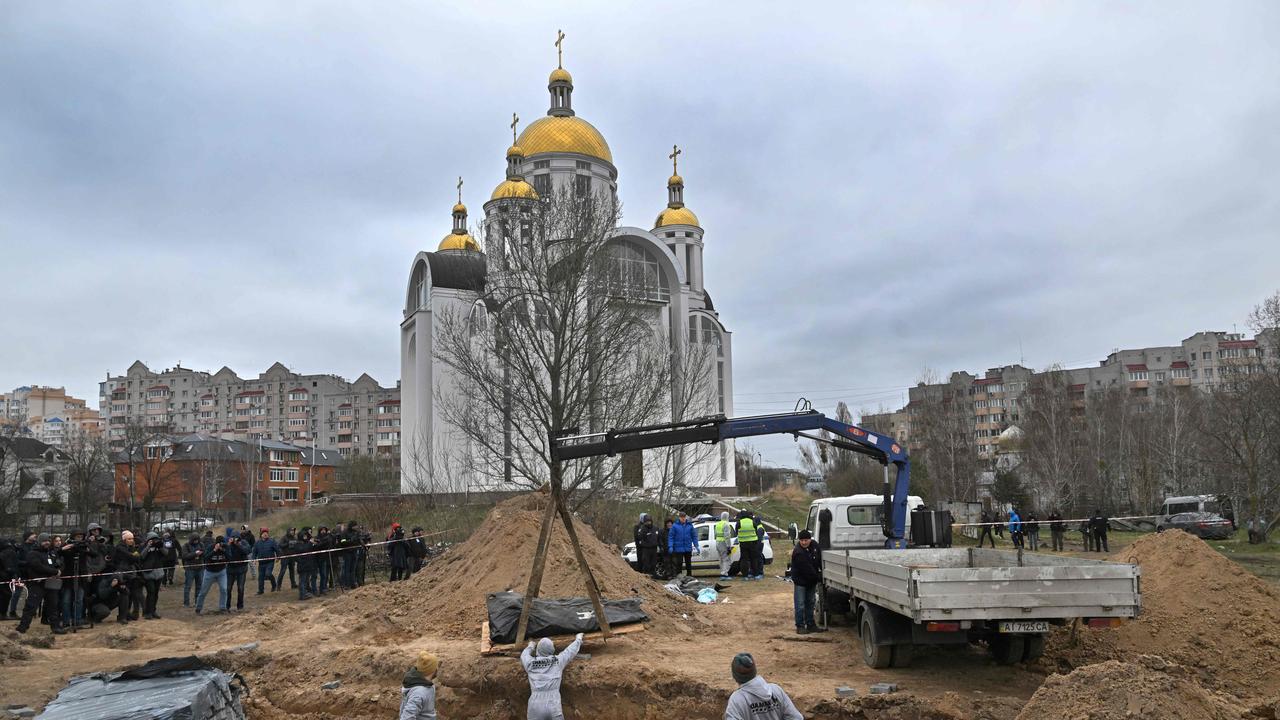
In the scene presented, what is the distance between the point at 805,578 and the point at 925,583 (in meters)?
4.31

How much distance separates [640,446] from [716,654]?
2859 millimetres

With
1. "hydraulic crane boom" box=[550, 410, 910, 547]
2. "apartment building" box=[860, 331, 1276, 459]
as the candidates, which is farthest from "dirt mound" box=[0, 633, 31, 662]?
"apartment building" box=[860, 331, 1276, 459]

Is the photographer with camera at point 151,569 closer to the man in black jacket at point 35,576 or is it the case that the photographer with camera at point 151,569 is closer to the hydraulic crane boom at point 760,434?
the man in black jacket at point 35,576

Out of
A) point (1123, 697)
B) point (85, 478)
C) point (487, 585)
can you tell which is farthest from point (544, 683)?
point (85, 478)

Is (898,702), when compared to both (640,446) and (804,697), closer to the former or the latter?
(804,697)

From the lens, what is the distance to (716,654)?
36.7 ft

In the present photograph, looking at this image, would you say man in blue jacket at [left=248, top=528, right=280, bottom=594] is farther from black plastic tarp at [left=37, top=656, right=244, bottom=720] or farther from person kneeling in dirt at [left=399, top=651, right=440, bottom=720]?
person kneeling in dirt at [left=399, top=651, right=440, bottom=720]

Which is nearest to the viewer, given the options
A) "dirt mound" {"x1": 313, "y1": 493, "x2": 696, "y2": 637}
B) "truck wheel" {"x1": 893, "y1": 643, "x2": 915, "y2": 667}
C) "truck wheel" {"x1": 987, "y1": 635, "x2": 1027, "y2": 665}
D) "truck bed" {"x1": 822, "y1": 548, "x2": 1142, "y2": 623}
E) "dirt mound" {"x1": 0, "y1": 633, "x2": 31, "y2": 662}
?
"truck bed" {"x1": 822, "y1": 548, "x2": 1142, "y2": 623}

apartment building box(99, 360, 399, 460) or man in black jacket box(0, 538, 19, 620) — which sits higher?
apartment building box(99, 360, 399, 460)

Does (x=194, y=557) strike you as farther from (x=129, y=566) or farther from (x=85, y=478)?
(x=85, y=478)

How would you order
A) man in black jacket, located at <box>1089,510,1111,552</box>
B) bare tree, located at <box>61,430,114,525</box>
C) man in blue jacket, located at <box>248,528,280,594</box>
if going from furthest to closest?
bare tree, located at <box>61,430,114,525</box>
man in black jacket, located at <box>1089,510,1111,552</box>
man in blue jacket, located at <box>248,528,280,594</box>

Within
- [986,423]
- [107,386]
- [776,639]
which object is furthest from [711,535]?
[107,386]

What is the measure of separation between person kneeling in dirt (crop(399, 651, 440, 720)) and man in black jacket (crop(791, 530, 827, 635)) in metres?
6.26

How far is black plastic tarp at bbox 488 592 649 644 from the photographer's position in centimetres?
1070
